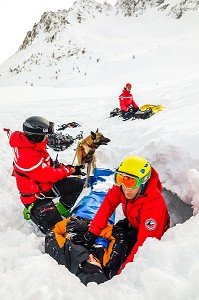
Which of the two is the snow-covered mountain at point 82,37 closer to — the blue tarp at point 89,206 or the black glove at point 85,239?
the blue tarp at point 89,206

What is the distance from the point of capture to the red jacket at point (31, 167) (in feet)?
10.8

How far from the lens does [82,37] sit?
2992 centimetres

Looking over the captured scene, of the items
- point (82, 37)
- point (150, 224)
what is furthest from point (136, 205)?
point (82, 37)

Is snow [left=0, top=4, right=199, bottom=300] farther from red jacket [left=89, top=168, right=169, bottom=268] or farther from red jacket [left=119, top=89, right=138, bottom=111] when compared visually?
red jacket [left=119, top=89, right=138, bottom=111]

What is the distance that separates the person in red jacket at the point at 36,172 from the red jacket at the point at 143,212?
2.51ft

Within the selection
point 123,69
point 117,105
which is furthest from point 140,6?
point 117,105

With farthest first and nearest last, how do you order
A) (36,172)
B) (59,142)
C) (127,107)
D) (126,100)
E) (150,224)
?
(126,100), (127,107), (59,142), (36,172), (150,224)

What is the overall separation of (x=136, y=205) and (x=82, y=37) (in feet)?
97.8

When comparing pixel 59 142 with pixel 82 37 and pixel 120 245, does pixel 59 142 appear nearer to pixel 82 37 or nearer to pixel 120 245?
pixel 120 245

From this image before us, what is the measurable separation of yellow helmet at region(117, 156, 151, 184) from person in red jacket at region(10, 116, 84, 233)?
3.80ft

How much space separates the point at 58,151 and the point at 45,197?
9.98 feet

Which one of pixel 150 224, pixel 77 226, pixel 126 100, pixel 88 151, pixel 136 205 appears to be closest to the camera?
pixel 150 224

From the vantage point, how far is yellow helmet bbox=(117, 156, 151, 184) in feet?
8.30

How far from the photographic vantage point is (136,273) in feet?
5.56
